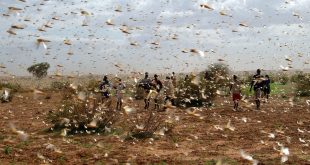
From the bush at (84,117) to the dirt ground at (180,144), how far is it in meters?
0.57

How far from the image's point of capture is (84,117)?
17125 mm

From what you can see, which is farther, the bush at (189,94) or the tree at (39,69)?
the tree at (39,69)

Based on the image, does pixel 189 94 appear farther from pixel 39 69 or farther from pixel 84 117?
pixel 39 69

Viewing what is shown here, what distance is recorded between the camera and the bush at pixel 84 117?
1689cm

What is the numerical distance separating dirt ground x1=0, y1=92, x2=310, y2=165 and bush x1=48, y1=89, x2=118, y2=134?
57cm

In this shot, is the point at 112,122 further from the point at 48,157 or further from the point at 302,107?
the point at 302,107

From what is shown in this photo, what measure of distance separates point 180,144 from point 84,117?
15.1 ft

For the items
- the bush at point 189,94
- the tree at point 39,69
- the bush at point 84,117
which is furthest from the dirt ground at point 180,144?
the tree at point 39,69

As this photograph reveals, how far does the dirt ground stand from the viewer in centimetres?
1188

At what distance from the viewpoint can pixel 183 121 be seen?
2016cm

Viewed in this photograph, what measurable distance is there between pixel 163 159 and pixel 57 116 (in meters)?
7.85

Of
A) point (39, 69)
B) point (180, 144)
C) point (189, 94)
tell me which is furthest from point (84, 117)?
point (39, 69)

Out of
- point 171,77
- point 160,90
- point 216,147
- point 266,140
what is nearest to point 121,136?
point 216,147

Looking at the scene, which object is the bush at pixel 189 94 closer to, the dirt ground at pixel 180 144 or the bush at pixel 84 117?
the dirt ground at pixel 180 144
